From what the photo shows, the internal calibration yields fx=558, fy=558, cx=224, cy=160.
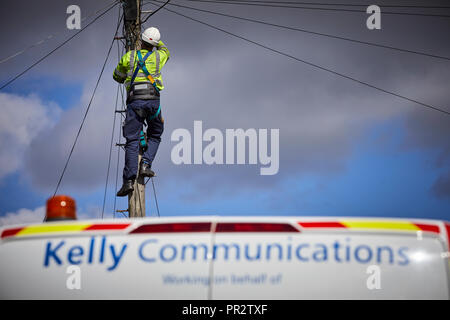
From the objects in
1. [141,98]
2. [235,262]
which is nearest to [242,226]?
[235,262]

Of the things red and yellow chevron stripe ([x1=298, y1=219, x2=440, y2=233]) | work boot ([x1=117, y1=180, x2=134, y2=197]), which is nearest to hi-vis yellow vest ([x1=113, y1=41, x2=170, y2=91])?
work boot ([x1=117, y1=180, x2=134, y2=197])

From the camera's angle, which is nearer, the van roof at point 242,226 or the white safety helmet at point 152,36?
the van roof at point 242,226

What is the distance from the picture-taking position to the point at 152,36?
825 centimetres

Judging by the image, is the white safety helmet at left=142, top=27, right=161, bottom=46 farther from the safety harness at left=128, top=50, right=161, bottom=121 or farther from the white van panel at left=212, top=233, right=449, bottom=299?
the white van panel at left=212, top=233, right=449, bottom=299

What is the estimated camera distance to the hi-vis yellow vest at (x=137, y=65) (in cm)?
827

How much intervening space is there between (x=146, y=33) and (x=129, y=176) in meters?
2.14

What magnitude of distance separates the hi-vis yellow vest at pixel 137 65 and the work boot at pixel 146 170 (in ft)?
4.15

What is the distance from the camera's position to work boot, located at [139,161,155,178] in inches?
345

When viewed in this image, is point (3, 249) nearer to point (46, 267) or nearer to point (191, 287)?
point (46, 267)

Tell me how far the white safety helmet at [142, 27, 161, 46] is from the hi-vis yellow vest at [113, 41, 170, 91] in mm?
114

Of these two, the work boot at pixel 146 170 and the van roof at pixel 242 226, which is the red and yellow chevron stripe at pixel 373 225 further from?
the work boot at pixel 146 170

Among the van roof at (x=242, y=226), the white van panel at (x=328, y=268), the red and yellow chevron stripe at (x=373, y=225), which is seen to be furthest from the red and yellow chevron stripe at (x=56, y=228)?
the red and yellow chevron stripe at (x=373, y=225)
